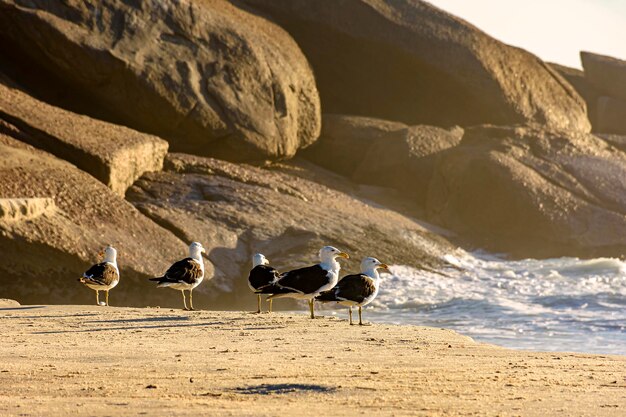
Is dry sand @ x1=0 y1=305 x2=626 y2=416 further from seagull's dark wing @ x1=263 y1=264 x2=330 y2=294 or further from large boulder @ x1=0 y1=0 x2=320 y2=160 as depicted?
large boulder @ x1=0 y1=0 x2=320 y2=160

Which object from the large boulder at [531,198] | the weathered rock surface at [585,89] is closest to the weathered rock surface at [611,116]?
the weathered rock surface at [585,89]

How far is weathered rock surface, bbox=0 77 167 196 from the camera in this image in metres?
23.6

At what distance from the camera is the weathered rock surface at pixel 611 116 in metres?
37.7

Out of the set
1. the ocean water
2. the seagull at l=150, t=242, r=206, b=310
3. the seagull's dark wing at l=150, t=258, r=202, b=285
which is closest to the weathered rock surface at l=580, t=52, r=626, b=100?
the ocean water

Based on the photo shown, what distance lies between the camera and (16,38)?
2694cm

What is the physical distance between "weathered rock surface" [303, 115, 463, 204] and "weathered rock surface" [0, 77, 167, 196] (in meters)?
7.62

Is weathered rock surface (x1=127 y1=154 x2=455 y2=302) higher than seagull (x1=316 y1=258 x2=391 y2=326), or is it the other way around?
weathered rock surface (x1=127 y1=154 x2=455 y2=302)

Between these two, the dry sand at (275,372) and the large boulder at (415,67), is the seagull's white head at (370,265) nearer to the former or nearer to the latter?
the dry sand at (275,372)

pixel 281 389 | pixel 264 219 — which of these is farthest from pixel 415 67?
pixel 281 389

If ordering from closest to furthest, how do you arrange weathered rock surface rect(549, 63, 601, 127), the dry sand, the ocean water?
the dry sand
the ocean water
weathered rock surface rect(549, 63, 601, 127)

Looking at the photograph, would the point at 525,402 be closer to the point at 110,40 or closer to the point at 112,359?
the point at 112,359

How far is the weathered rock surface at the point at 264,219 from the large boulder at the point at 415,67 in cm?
657

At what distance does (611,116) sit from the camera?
124 feet

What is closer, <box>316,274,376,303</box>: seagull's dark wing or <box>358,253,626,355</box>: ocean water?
<box>316,274,376,303</box>: seagull's dark wing
